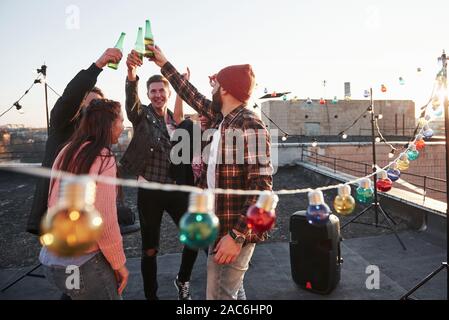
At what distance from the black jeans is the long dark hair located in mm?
1233

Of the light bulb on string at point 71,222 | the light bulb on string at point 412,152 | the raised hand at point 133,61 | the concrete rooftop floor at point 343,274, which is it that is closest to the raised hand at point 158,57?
the raised hand at point 133,61

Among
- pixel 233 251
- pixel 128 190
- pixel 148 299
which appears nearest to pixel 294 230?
pixel 148 299

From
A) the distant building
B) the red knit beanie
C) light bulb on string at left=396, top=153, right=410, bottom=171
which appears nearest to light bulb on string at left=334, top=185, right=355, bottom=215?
the red knit beanie

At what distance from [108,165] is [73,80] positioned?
0.78 metres

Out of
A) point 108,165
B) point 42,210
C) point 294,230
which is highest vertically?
point 108,165

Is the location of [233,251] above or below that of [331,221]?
above

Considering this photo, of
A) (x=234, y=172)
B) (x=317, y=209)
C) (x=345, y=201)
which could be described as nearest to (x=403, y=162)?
(x=345, y=201)

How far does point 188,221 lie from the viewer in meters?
1.38

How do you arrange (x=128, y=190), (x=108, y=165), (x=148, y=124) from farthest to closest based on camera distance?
1. (x=128, y=190)
2. (x=148, y=124)
3. (x=108, y=165)

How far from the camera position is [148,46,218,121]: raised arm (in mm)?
2631

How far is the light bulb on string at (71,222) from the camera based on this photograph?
1.18m

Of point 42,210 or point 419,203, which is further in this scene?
point 419,203

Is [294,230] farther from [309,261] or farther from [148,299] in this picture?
[148,299]

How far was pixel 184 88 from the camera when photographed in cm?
272
